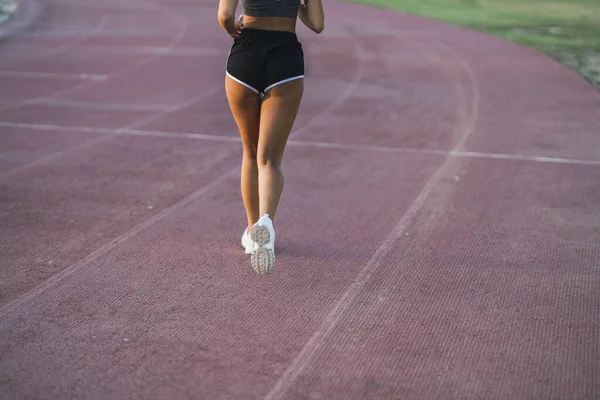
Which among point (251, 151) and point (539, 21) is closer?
point (251, 151)

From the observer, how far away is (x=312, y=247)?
6535 millimetres

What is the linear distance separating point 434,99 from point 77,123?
181 inches

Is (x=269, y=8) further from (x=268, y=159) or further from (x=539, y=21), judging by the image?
(x=539, y=21)

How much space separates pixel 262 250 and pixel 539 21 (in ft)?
62.1

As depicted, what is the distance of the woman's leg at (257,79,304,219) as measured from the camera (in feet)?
19.5

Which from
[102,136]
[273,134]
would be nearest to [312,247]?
[273,134]

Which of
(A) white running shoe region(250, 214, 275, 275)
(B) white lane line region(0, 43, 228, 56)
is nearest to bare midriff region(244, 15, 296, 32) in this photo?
(A) white running shoe region(250, 214, 275, 275)

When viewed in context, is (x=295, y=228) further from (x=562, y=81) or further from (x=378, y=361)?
(x=562, y=81)

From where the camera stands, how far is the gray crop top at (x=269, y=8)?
5809mm

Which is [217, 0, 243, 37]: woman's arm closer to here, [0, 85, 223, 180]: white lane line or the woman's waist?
the woman's waist

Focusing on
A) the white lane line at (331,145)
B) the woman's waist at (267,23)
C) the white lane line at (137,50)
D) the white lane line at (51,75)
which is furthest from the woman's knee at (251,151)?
the white lane line at (137,50)

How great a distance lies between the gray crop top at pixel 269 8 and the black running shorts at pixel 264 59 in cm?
10

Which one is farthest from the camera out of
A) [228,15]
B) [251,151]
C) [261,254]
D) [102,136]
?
[102,136]

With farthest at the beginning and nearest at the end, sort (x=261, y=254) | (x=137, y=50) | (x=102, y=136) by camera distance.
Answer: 1. (x=137, y=50)
2. (x=102, y=136)
3. (x=261, y=254)
